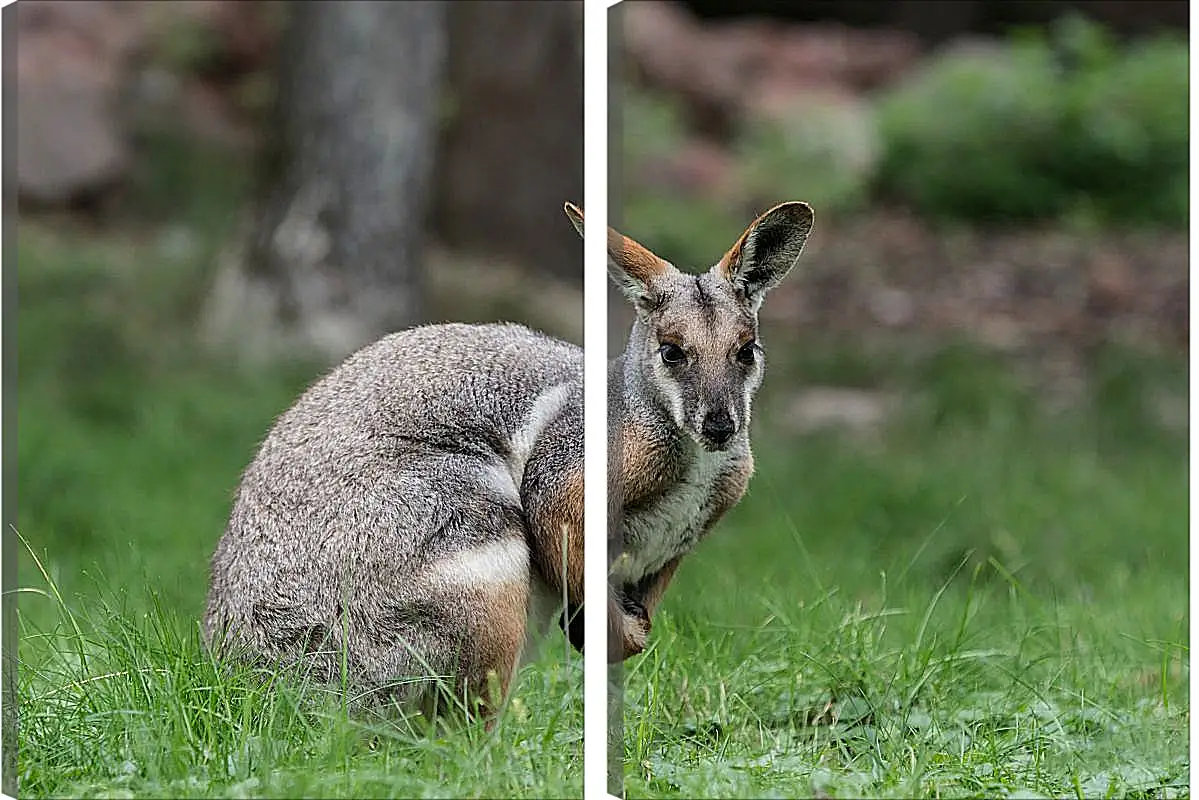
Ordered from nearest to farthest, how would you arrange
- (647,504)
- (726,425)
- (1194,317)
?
(1194,317), (726,425), (647,504)

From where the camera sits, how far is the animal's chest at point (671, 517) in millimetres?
3119

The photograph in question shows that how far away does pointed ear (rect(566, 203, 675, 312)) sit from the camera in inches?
119

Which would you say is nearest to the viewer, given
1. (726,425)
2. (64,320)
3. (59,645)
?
(726,425)

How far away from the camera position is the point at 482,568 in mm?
3135

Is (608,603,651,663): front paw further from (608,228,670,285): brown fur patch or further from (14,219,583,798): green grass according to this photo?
(608,228,670,285): brown fur patch

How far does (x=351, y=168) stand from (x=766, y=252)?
14.1 feet

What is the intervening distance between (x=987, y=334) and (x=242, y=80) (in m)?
4.78

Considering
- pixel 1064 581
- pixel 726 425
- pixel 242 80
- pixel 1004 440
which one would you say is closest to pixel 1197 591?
pixel 726 425

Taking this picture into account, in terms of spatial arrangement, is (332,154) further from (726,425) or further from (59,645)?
(726,425)

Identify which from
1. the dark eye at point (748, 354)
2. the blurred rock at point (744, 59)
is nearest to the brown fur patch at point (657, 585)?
the dark eye at point (748, 354)

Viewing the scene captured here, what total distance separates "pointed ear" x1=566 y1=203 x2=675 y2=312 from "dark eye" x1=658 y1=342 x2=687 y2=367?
0.08 m

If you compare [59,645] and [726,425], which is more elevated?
[726,425]

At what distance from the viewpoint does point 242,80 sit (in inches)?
394

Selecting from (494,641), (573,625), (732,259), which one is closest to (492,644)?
(494,641)
